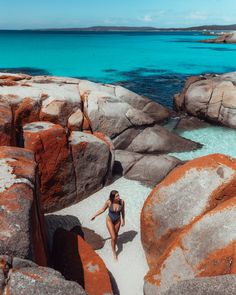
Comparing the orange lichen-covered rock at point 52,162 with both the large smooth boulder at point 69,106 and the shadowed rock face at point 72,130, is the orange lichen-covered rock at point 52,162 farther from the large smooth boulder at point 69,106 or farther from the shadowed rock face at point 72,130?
the large smooth boulder at point 69,106

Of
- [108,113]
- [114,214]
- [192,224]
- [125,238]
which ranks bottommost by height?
[125,238]

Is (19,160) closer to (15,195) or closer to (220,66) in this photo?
(15,195)

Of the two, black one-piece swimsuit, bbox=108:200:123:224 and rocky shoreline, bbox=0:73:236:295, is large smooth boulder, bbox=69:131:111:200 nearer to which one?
rocky shoreline, bbox=0:73:236:295

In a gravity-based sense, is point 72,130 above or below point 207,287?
below

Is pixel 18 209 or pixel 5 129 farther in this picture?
pixel 5 129

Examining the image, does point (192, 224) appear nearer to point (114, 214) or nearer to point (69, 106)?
point (114, 214)

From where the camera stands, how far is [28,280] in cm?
472

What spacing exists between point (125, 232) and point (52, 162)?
3.32 meters

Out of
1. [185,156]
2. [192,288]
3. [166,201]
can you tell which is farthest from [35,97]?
[192,288]

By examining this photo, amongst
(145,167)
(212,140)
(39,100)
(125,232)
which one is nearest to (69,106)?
(39,100)

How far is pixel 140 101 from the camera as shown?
19.8 m

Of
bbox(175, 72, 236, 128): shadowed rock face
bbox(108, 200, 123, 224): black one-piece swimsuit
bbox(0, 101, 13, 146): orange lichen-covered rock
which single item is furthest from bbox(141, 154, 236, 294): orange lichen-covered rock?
bbox(175, 72, 236, 128): shadowed rock face

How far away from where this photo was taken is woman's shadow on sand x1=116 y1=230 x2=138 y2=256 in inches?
393

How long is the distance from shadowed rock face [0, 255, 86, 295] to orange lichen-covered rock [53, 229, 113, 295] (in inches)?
112
